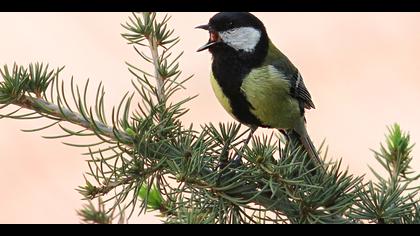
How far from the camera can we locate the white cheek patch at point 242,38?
131 cm

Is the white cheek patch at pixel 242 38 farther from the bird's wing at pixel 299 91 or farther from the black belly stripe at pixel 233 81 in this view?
the bird's wing at pixel 299 91

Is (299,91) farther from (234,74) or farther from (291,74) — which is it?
(234,74)

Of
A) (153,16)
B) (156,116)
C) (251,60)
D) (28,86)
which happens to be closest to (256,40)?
(251,60)

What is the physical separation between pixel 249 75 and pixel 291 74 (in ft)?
0.67

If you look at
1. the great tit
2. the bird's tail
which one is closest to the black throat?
the great tit

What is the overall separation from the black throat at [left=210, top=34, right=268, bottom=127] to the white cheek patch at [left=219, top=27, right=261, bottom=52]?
14 mm

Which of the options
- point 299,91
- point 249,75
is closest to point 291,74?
point 299,91

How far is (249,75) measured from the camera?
135 centimetres

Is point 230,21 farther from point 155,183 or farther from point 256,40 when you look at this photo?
point 155,183

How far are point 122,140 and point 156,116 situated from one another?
98mm

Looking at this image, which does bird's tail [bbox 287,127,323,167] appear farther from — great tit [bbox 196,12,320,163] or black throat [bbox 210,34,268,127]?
black throat [bbox 210,34,268,127]
